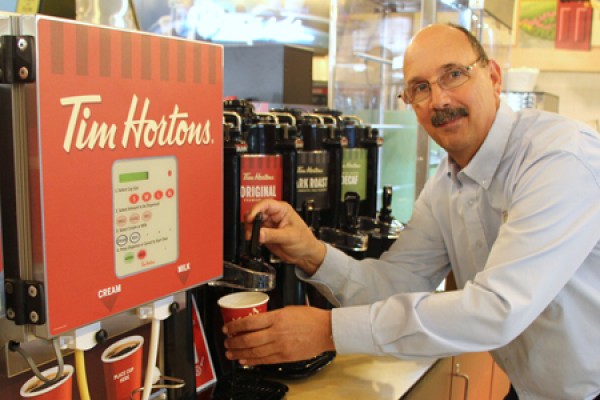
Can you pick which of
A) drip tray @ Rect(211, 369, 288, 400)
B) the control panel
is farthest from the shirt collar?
the control panel

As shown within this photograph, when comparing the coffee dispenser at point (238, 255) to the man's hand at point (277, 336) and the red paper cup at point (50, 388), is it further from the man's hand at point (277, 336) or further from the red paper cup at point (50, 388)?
the red paper cup at point (50, 388)

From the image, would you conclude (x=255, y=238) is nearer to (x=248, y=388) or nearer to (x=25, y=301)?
(x=248, y=388)

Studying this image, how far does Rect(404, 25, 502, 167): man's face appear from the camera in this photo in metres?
1.35

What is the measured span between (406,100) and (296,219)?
39 centimetres

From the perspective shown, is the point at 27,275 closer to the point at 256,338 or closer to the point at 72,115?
the point at 72,115

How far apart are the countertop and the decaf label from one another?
38 cm

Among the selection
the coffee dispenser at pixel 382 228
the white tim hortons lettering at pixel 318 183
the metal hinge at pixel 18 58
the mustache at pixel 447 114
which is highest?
the metal hinge at pixel 18 58

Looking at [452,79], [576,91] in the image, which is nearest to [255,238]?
[452,79]

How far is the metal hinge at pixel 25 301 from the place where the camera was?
669mm

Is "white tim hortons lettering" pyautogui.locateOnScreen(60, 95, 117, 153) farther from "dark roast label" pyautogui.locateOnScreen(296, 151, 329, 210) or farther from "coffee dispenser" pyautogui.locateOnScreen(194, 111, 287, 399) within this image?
"dark roast label" pyautogui.locateOnScreen(296, 151, 329, 210)

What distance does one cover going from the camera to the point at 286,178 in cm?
124

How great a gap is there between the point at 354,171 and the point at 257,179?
0.40 m

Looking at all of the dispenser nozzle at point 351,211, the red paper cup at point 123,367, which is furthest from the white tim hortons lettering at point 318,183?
the red paper cup at point 123,367

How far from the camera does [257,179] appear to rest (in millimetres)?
1173
